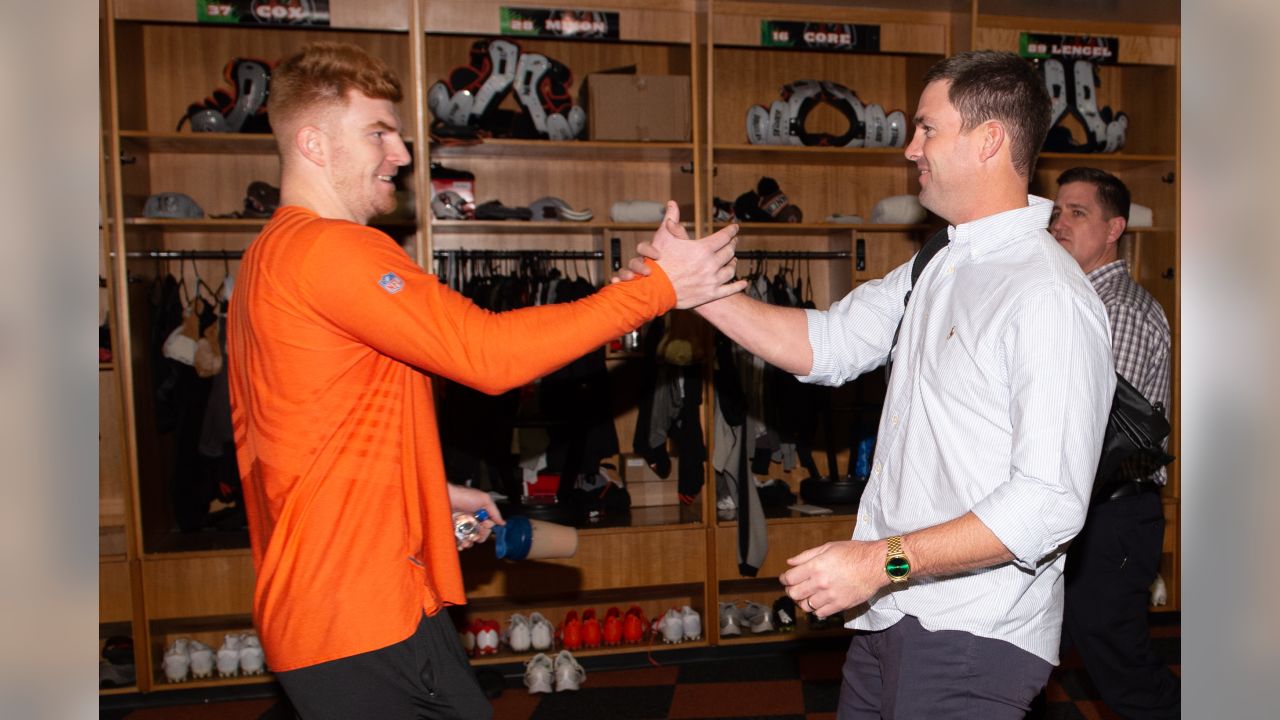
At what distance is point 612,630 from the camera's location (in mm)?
3982

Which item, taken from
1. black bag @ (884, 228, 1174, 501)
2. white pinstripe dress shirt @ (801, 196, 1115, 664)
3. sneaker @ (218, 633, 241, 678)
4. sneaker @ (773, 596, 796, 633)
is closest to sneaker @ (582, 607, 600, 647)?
sneaker @ (773, 596, 796, 633)

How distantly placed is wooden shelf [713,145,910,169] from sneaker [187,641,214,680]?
10.2 ft

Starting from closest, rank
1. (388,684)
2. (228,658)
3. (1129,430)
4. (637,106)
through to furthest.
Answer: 1. (388,684)
2. (1129,430)
3. (228,658)
4. (637,106)

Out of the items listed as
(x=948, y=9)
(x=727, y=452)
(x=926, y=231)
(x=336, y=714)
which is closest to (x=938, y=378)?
(x=336, y=714)

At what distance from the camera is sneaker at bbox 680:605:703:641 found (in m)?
4.04

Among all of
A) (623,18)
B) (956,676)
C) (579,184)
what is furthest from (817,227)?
(956,676)

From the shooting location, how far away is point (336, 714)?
135 cm

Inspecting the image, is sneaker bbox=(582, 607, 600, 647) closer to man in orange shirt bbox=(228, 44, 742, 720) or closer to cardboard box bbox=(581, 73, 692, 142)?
cardboard box bbox=(581, 73, 692, 142)

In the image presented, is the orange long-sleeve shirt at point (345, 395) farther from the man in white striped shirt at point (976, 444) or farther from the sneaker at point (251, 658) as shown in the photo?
the sneaker at point (251, 658)

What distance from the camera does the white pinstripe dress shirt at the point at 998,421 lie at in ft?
4.08

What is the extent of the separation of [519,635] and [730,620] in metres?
0.98

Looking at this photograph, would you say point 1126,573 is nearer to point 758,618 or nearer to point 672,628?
point 758,618

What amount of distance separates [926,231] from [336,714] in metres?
3.78

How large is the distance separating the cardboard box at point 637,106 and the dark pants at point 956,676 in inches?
116
